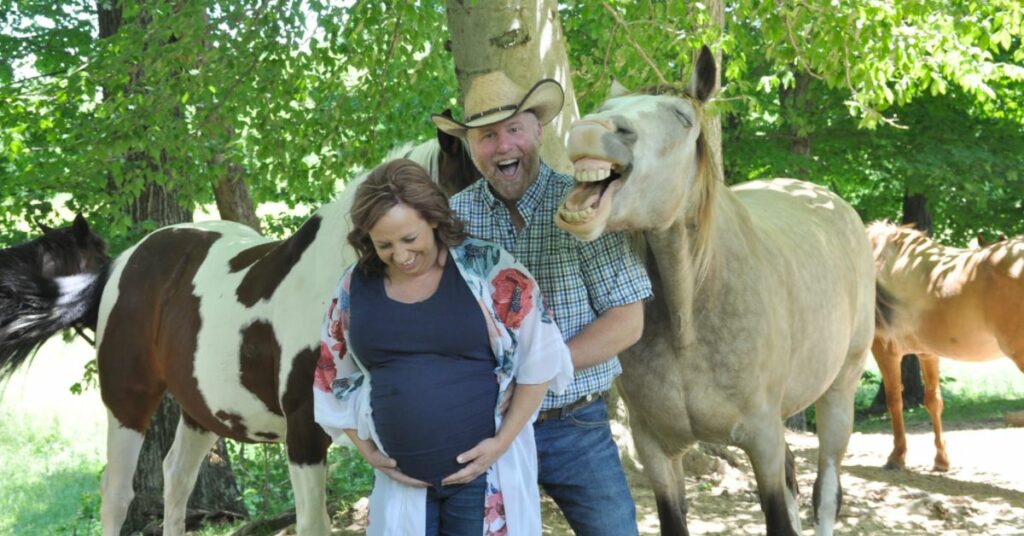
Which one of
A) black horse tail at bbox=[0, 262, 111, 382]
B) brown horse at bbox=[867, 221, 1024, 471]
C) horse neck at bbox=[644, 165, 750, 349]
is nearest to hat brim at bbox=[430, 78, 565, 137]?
horse neck at bbox=[644, 165, 750, 349]

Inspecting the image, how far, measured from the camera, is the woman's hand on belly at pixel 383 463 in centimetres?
256

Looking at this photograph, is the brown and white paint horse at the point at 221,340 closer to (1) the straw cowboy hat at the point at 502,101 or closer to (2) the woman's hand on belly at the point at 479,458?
(1) the straw cowboy hat at the point at 502,101

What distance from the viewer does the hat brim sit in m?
2.78

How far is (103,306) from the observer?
17.1ft

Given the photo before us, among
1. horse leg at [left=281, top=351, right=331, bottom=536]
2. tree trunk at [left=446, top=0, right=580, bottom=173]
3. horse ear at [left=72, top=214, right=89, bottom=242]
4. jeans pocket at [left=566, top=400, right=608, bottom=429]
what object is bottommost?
horse leg at [left=281, top=351, right=331, bottom=536]

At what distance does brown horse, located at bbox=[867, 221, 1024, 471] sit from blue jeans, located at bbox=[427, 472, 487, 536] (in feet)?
19.0

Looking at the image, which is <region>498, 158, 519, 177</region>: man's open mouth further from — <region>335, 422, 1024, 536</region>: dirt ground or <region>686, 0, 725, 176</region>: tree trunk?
<region>686, 0, 725, 176</region>: tree trunk

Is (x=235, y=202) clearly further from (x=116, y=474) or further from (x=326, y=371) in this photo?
(x=326, y=371)

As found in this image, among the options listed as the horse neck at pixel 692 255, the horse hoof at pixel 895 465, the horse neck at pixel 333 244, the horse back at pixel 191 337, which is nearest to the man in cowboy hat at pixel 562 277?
the horse neck at pixel 692 255

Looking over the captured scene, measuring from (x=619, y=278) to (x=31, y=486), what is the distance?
31.0 feet

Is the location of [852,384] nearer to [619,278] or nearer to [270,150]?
[619,278]

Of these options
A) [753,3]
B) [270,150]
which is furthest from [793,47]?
[270,150]

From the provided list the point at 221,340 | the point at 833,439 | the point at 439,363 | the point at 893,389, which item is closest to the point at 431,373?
the point at 439,363

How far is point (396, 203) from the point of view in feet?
8.05
